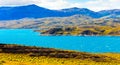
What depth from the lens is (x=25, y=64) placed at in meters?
52.2

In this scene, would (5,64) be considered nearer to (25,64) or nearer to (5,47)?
(25,64)

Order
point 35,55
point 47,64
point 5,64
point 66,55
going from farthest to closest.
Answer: point 66,55
point 35,55
point 47,64
point 5,64

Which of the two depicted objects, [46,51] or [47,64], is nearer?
[47,64]

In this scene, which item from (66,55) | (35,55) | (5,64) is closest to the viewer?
(5,64)

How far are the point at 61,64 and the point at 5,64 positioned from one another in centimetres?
1163

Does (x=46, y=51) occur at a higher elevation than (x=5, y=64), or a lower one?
lower

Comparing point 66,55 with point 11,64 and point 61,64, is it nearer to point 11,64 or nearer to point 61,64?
point 61,64

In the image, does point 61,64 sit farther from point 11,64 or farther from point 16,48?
point 16,48

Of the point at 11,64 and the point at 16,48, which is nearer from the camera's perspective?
the point at 11,64

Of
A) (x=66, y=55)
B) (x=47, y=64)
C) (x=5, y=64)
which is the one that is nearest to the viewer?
(x=5, y=64)

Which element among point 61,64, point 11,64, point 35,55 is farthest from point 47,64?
point 35,55

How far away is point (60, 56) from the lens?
75.1 meters

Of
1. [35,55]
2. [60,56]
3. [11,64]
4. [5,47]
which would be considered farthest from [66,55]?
[11,64]

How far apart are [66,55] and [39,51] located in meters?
6.75
